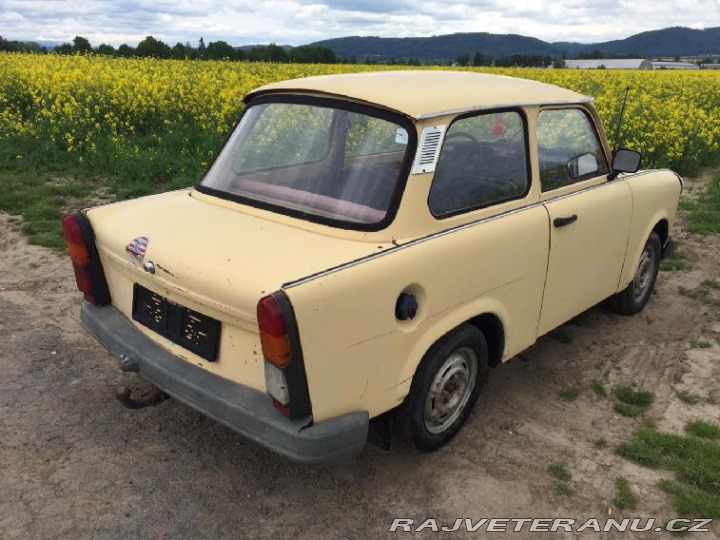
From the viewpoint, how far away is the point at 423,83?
3152 mm

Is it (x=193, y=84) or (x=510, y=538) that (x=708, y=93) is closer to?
(x=193, y=84)

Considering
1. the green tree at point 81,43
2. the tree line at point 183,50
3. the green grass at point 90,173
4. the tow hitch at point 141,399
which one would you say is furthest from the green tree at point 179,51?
the tow hitch at point 141,399

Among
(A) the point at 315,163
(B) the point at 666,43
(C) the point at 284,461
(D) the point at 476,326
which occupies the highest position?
(B) the point at 666,43

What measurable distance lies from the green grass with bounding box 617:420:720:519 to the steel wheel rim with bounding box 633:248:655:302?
1.55 meters

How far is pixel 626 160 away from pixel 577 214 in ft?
2.37

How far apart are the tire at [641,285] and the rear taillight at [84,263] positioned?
→ 360cm

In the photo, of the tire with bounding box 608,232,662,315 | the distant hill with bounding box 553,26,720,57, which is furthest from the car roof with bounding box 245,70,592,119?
the distant hill with bounding box 553,26,720,57

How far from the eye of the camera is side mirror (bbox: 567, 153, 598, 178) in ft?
12.1

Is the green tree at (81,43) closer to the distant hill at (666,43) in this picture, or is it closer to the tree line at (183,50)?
the tree line at (183,50)

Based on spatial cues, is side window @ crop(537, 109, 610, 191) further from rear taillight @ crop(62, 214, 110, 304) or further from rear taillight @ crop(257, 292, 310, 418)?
rear taillight @ crop(62, 214, 110, 304)

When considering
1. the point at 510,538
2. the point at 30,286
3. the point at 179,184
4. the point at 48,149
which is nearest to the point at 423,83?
the point at 510,538

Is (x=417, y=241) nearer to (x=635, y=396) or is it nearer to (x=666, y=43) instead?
(x=635, y=396)

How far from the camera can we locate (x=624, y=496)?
286 cm

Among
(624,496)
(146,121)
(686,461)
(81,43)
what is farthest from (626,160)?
(81,43)
